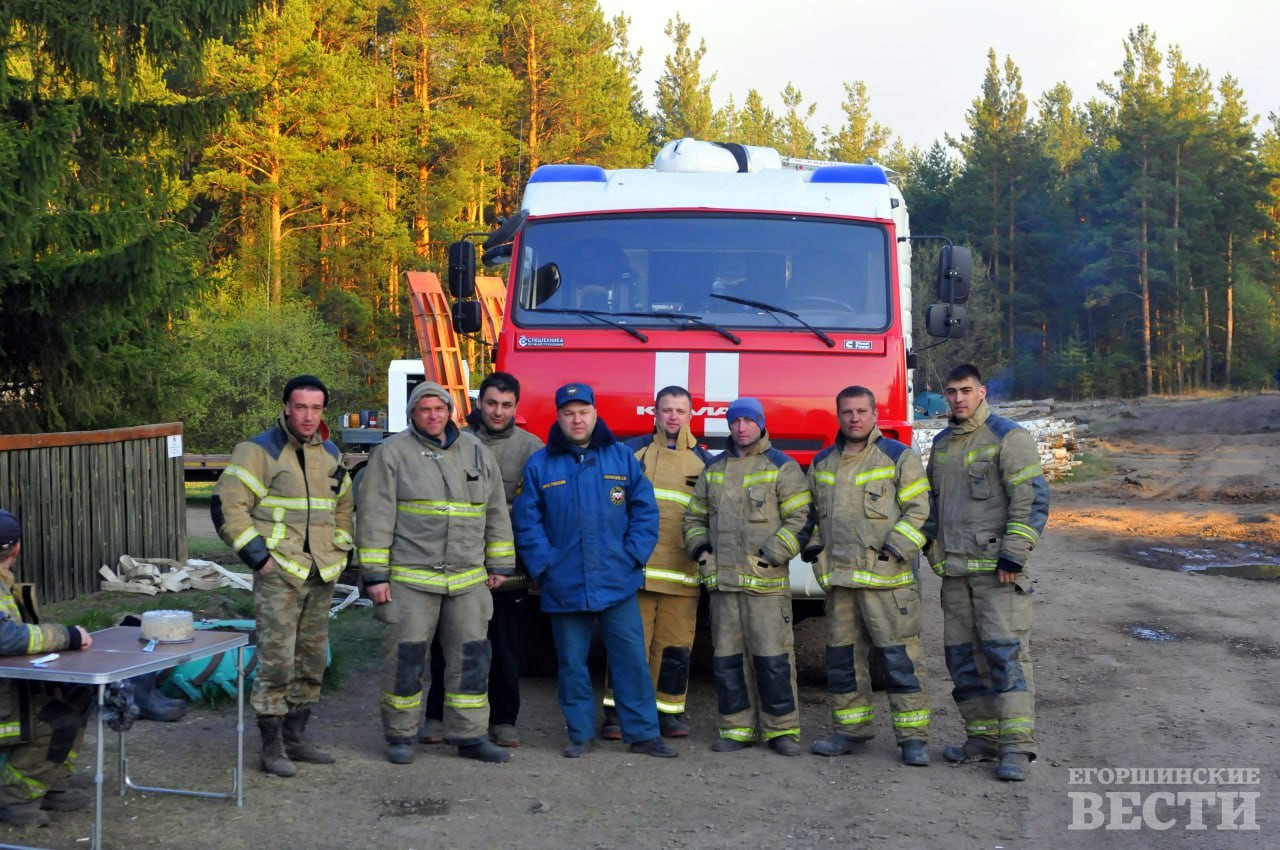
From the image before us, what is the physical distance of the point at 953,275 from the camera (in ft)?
27.4

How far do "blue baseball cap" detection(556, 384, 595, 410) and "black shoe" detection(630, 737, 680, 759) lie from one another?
1775 mm

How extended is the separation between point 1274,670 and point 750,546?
428 cm

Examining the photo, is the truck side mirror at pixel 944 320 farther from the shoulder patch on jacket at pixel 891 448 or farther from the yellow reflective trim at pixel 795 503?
the yellow reflective trim at pixel 795 503

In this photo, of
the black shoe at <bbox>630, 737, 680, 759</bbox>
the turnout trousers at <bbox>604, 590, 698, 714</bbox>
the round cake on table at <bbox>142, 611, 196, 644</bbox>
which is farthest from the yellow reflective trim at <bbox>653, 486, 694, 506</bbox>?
the round cake on table at <bbox>142, 611, 196, 644</bbox>

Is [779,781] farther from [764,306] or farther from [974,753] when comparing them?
[764,306]

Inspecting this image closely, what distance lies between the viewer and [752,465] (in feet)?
22.2

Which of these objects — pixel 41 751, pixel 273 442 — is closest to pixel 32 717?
pixel 41 751

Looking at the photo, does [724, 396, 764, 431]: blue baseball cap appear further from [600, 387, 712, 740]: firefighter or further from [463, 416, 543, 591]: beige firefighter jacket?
[463, 416, 543, 591]: beige firefighter jacket

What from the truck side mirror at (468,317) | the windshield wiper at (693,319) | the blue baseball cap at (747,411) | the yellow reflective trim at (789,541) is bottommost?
the yellow reflective trim at (789,541)

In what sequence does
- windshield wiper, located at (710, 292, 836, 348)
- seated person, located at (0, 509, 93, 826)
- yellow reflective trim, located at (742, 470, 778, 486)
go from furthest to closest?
windshield wiper, located at (710, 292, 836, 348) → yellow reflective trim, located at (742, 470, 778, 486) → seated person, located at (0, 509, 93, 826)

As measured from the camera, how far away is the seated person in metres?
5.11

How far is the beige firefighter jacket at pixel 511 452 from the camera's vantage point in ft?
23.1

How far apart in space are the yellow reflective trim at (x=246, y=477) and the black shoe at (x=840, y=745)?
304 centimetres

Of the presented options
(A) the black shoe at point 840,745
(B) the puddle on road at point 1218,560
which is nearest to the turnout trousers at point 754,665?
(A) the black shoe at point 840,745
